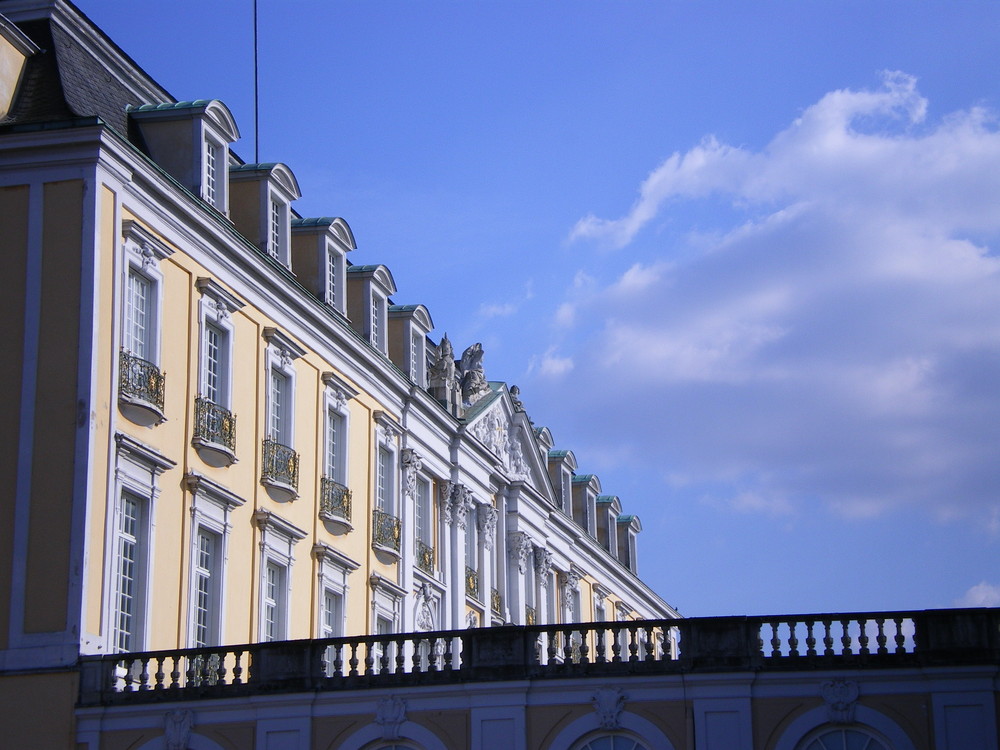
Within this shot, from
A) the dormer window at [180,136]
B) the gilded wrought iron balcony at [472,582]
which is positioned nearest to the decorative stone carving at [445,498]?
the gilded wrought iron balcony at [472,582]

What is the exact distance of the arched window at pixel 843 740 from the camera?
81.6 ft

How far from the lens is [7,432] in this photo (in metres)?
28.4

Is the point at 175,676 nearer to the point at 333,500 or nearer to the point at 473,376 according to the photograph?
the point at 333,500

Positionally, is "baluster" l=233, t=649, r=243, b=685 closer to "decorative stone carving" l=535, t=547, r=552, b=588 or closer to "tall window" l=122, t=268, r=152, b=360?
"tall window" l=122, t=268, r=152, b=360

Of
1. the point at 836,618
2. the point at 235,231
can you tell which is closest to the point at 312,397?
the point at 235,231

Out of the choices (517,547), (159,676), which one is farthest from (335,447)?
(517,547)

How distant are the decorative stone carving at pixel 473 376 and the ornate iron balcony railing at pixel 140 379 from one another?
717 inches

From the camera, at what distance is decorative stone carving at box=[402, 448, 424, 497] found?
136 feet

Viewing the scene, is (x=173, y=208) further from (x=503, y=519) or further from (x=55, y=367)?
(x=503, y=519)

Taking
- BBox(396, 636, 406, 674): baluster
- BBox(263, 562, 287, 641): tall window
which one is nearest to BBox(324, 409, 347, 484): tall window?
BBox(263, 562, 287, 641): tall window

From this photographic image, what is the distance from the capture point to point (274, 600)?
34.6 meters

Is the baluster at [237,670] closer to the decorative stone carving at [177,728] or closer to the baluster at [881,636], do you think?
the decorative stone carving at [177,728]

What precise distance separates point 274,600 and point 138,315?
7.13 m

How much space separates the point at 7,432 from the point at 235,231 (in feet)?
22.6
